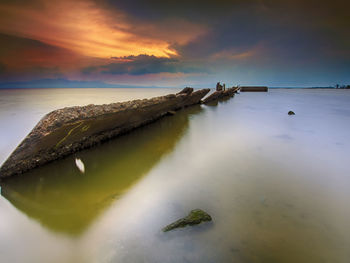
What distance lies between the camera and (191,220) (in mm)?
1577

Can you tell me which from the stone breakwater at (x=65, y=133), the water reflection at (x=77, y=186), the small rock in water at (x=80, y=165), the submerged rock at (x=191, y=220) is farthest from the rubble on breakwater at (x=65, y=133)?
the submerged rock at (x=191, y=220)

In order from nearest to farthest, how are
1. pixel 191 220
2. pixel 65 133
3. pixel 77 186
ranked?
pixel 191 220
pixel 77 186
pixel 65 133

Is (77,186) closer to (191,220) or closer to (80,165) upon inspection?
(80,165)

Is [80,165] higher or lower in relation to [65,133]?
lower

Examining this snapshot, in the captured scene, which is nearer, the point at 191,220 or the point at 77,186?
the point at 191,220

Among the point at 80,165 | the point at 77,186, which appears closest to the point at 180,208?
the point at 77,186

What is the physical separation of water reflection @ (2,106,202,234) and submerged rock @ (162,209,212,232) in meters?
0.82

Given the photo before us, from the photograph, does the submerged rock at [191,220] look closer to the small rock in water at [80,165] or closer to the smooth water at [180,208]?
the smooth water at [180,208]

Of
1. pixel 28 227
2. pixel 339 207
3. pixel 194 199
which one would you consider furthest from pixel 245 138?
pixel 28 227

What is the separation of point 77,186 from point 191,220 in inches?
64.2

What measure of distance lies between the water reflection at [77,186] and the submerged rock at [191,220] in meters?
0.82

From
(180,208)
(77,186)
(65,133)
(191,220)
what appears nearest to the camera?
(191,220)

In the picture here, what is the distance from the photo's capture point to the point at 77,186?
7.37 ft

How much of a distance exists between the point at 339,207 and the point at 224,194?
4.07 ft
